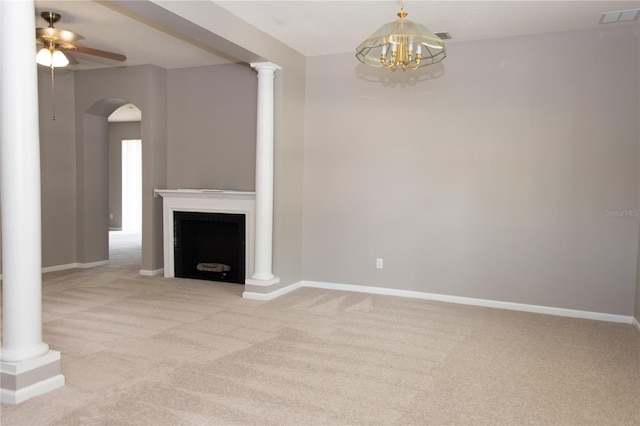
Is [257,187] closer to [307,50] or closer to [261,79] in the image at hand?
[261,79]

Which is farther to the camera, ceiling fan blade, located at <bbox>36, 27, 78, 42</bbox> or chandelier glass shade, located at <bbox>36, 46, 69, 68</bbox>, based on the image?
chandelier glass shade, located at <bbox>36, 46, 69, 68</bbox>

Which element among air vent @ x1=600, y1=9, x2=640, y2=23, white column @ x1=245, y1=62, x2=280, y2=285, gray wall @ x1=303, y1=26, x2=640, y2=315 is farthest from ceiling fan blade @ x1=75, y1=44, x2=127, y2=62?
air vent @ x1=600, y1=9, x2=640, y2=23

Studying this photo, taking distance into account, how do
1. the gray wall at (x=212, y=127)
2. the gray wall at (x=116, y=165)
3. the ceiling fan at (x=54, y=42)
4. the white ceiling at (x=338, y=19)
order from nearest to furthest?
the white ceiling at (x=338, y=19)
the ceiling fan at (x=54, y=42)
the gray wall at (x=212, y=127)
the gray wall at (x=116, y=165)

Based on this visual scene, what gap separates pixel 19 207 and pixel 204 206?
3.55 metres

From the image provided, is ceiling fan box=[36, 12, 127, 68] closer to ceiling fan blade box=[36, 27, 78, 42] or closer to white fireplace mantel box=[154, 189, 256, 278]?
ceiling fan blade box=[36, 27, 78, 42]

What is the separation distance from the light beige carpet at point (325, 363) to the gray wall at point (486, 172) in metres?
0.45

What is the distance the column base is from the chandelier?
109 inches

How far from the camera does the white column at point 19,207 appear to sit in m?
2.71

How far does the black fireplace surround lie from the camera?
6.34m

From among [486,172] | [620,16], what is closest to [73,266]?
[486,172]

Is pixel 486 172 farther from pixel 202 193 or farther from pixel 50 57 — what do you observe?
pixel 50 57

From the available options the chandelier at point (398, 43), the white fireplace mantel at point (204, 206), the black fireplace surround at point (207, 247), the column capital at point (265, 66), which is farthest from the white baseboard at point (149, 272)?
the chandelier at point (398, 43)

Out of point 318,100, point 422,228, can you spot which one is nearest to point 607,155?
point 422,228

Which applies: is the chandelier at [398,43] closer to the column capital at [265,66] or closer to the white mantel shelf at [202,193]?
the column capital at [265,66]
